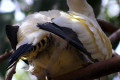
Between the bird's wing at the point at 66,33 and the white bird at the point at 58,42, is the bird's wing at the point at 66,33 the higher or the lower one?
the higher one

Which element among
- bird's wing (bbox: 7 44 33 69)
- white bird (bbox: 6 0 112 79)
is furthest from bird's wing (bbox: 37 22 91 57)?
bird's wing (bbox: 7 44 33 69)

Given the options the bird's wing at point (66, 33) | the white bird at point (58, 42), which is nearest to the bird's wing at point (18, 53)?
the white bird at point (58, 42)

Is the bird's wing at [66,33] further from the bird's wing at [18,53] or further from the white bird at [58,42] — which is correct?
the bird's wing at [18,53]

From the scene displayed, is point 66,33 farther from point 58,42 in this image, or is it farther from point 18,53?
point 18,53

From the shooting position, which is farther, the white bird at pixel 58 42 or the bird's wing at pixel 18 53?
the white bird at pixel 58 42

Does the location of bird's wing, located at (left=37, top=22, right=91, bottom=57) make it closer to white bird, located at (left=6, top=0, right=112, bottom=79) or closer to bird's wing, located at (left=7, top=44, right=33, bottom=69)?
white bird, located at (left=6, top=0, right=112, bottom=79)

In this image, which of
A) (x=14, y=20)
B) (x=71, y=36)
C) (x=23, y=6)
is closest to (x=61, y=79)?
(x=71, y=36)
